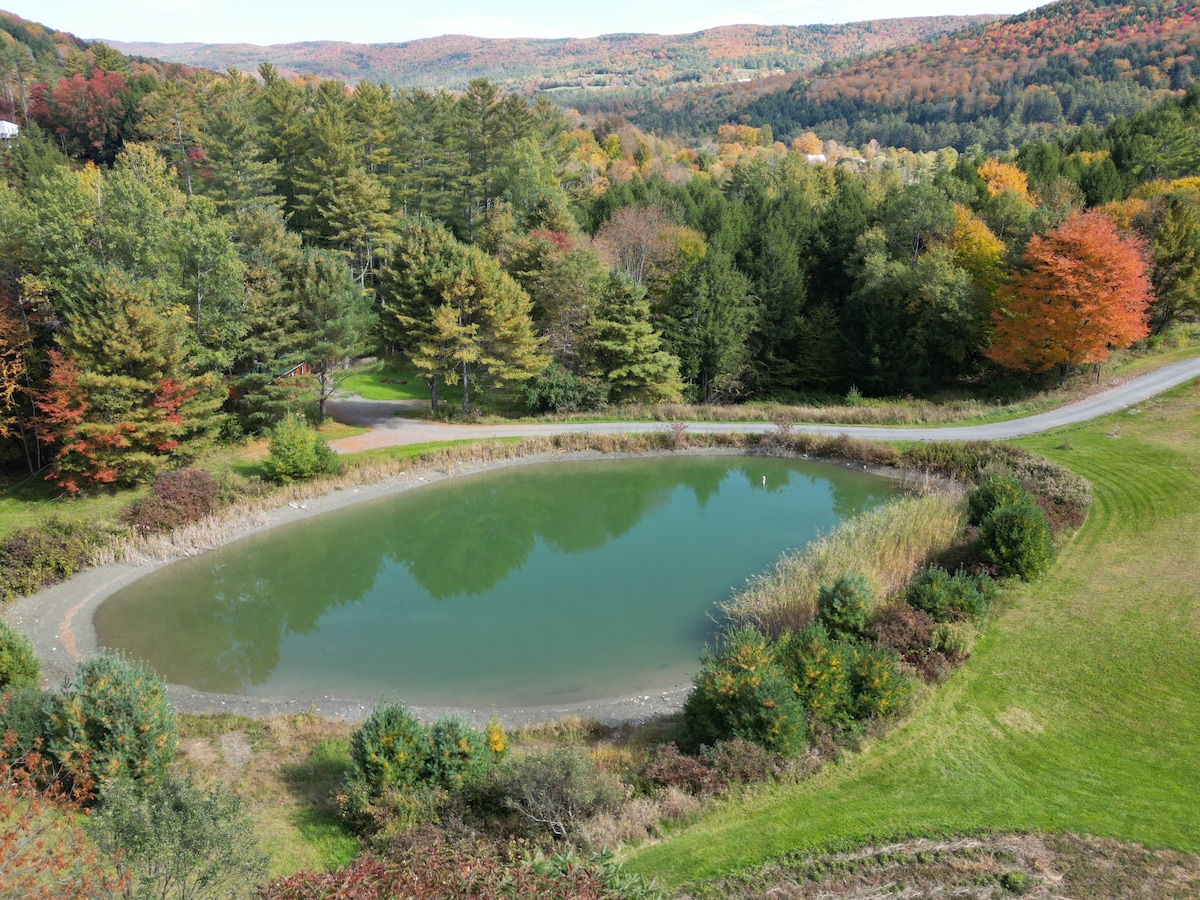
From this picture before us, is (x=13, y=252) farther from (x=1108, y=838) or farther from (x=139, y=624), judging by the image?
(x=1108, y=838)

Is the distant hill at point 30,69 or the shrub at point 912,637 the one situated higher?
the distant hill at point 30,69

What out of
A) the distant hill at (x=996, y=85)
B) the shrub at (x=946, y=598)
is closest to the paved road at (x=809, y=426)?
the shrub at (x=946, y=598)

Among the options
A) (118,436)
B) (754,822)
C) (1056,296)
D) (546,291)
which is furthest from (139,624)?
(1056,296)

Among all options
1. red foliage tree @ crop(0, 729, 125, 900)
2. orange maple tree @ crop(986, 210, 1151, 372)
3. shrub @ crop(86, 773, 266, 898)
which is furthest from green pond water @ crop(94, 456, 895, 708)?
orange maple tree @ crop(986, 210, 1151, 372)

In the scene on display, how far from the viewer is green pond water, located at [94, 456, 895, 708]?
15.3m

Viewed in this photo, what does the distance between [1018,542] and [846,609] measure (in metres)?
5.13

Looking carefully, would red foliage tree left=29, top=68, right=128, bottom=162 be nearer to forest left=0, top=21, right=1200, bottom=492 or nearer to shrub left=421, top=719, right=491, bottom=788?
forest left=0, top=21, right=1200, bottom=492

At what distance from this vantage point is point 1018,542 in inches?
630

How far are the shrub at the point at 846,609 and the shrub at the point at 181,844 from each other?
368 inches

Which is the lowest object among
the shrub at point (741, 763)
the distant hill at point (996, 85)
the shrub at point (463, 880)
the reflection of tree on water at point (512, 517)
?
the reflection of tree on water at point (512, 517)

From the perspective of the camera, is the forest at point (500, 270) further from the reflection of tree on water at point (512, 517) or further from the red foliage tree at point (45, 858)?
the red foliage tree at point (45, 858)

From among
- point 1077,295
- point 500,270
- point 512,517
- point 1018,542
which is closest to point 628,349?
point 500,270

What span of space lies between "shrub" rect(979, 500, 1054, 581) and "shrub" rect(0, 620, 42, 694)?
18.1 meters

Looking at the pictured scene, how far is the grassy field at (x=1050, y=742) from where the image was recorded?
938 centimetres
